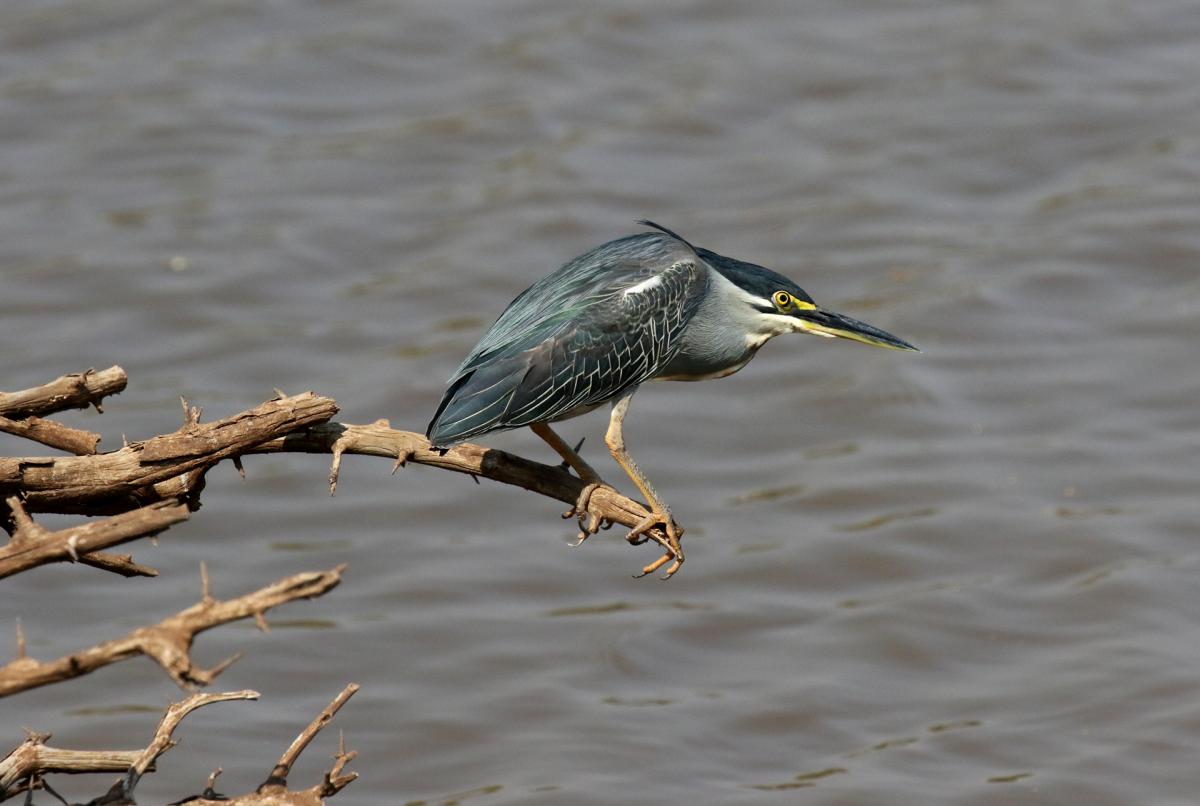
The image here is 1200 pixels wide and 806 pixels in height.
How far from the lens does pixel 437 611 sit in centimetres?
1104

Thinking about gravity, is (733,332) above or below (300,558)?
above

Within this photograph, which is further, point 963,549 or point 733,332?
point 963,549

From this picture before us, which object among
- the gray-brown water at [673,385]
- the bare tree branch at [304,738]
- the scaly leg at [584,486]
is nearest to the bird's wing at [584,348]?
the scaly leg at [584,486]

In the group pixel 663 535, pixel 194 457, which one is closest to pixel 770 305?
pixel 663 535

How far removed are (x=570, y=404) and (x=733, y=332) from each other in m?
0.83

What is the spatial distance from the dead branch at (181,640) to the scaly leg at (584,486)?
5.61 ft

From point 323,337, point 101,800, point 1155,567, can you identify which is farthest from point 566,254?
point 101,800

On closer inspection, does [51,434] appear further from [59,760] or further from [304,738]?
[304,738]

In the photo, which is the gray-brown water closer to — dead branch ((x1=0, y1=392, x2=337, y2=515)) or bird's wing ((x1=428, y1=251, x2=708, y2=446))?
bird's wing ((x1=428, y1=251, x2=708, y2=446))

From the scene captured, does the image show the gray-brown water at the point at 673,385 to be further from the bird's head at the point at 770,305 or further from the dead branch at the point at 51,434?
the dead branch at the point at 51,434

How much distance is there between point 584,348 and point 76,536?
2.34 meters

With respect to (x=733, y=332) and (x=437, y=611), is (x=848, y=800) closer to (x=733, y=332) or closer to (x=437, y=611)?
(x=437, y=611)

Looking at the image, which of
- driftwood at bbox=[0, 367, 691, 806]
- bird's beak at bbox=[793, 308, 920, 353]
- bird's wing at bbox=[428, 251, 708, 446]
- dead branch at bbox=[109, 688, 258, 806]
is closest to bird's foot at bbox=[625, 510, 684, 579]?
driftwood at bbox=[0, 367, 691, 806]

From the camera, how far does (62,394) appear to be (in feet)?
17.1
